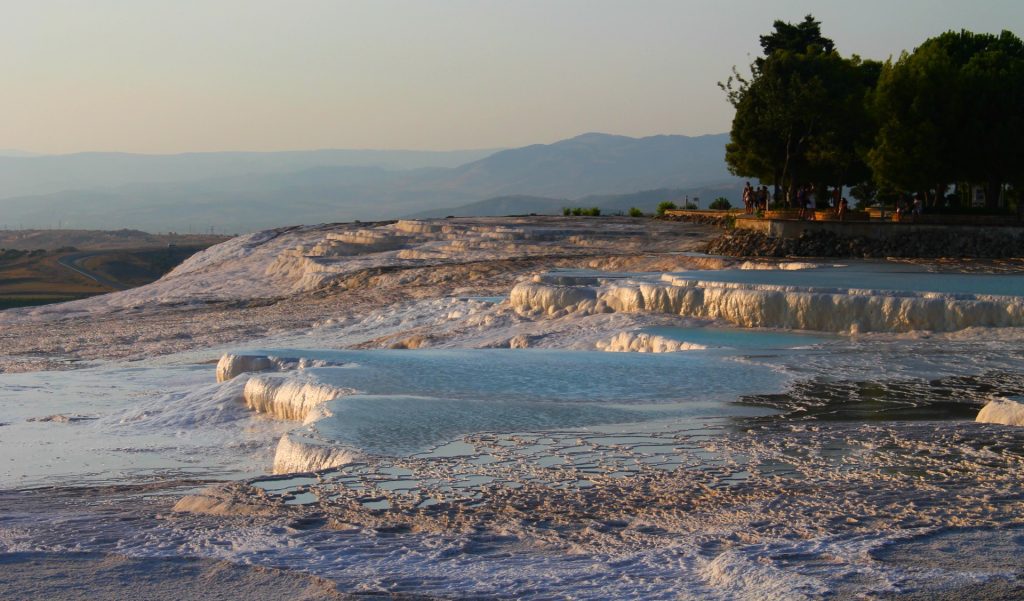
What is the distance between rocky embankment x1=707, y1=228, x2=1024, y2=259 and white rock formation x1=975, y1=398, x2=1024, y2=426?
20.8m

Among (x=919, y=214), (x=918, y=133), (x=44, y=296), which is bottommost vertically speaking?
(x=44, y=296)

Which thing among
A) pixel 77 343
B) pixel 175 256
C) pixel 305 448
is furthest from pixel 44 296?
pixel 305 448

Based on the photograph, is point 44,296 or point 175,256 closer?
point 44,296

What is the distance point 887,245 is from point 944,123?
3782 mm

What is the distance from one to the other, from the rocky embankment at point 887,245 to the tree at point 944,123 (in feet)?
6.76

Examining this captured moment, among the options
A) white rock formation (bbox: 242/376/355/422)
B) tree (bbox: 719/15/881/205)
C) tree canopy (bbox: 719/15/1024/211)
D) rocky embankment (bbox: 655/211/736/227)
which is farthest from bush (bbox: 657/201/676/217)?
white rock formation (bbox: 242/376/355/422)

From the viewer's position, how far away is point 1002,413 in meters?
11.7

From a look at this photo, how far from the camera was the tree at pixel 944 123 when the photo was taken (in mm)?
33281

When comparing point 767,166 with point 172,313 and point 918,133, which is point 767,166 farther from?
point 172,313

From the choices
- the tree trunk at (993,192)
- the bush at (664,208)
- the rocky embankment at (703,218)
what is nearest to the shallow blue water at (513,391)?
the tree trunk at (993,192)

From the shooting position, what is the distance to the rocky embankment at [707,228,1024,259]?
31594mm

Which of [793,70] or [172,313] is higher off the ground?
[793,70]

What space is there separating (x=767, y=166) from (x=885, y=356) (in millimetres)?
27593

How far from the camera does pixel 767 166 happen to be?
1705 inches
